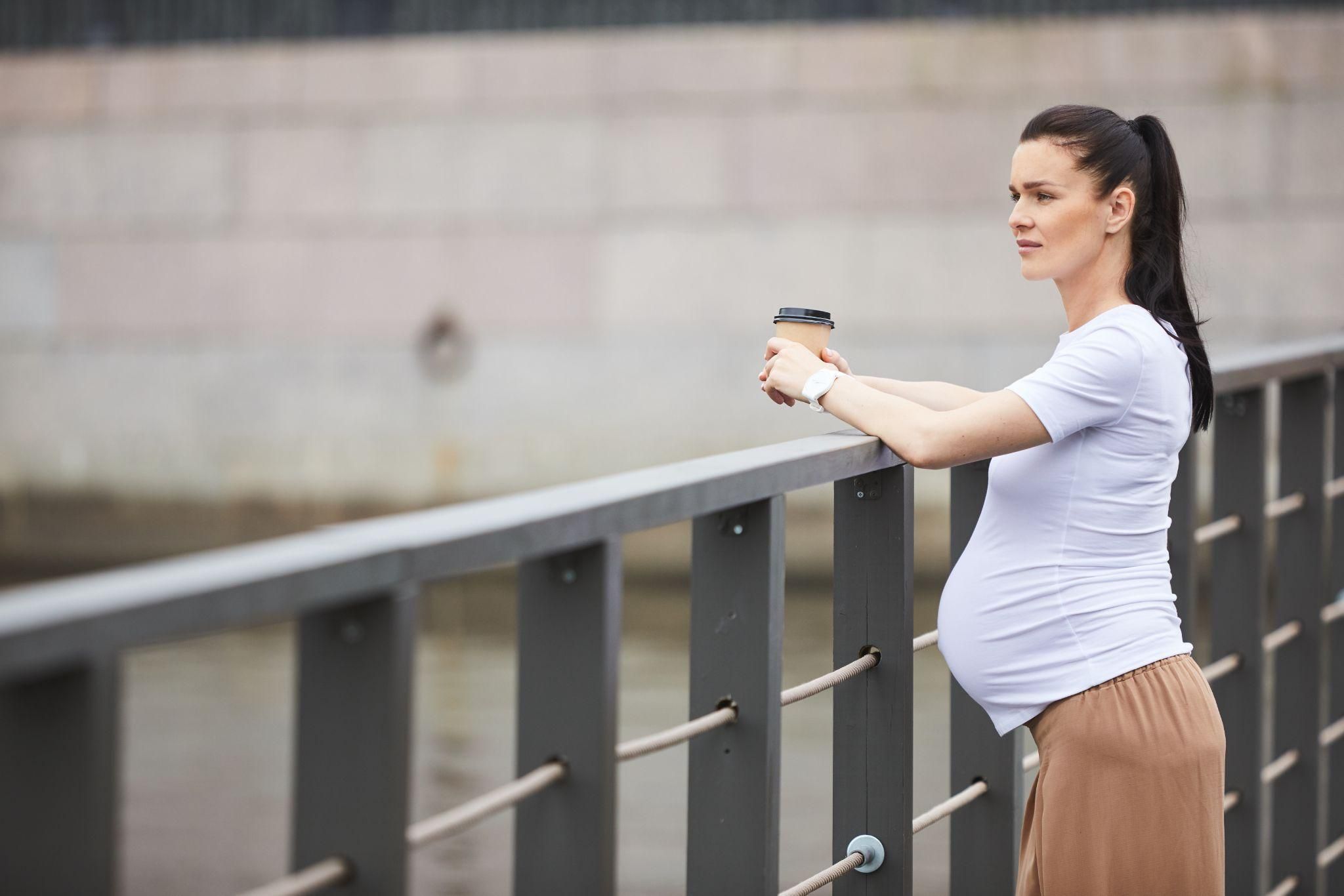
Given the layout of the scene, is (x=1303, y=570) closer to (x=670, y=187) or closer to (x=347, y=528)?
(x=347, y=528)

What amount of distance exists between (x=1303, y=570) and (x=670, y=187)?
8.27 m

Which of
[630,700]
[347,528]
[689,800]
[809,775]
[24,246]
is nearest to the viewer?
[347,528]

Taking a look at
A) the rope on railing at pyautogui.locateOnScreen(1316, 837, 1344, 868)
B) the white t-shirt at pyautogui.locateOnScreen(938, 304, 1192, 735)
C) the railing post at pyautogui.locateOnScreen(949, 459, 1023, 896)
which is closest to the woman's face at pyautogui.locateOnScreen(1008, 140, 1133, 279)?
the white t-shirt at pyautogui.locateOnScreen(938, 304, 1192, 735)

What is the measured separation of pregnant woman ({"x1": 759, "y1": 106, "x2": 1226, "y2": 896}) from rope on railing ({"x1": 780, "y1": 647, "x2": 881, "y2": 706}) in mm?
229

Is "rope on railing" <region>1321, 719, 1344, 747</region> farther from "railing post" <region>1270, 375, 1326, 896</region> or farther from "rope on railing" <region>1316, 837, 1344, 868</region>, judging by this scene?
"rope on railing" <region>1316, 837, 1344, 868</region>

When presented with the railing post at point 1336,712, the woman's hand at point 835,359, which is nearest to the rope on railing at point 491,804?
the woman's hand at point 835,359

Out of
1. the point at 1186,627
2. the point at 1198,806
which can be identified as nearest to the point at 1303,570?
the point at 1186,627

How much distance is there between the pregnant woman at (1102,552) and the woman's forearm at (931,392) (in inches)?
13.3

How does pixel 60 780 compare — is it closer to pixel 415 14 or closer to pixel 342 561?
pixel 342 561

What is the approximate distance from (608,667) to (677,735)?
34cm

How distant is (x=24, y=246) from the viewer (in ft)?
42.7

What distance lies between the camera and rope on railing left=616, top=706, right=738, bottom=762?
2.09 m

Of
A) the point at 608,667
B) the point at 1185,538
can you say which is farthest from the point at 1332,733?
the point at 608,667

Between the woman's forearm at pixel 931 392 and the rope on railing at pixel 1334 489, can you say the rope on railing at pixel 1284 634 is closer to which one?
the rope on railing at pixel 1334 489
